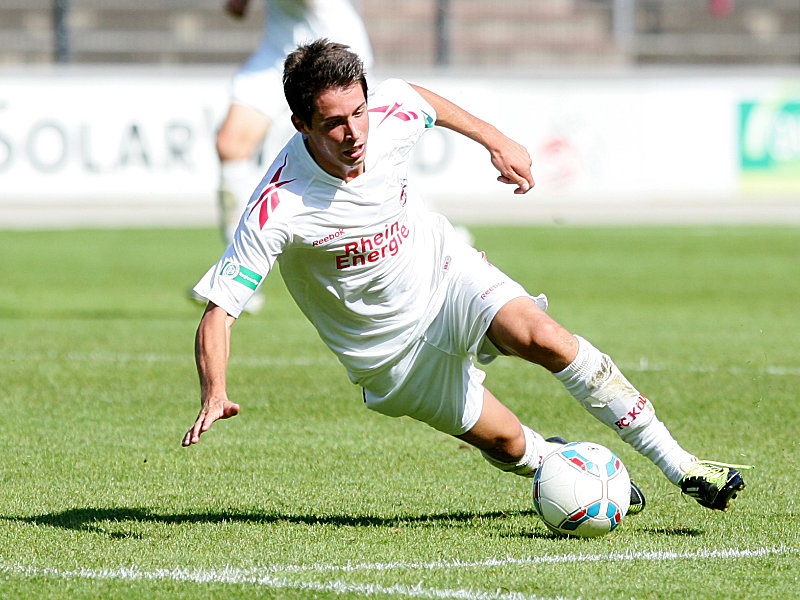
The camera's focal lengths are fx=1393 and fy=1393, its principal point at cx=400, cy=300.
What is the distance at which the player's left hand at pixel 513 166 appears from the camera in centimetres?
499

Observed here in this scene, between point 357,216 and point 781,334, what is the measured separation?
597cm

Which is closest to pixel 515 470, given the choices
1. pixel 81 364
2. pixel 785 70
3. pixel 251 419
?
pixel 251 419

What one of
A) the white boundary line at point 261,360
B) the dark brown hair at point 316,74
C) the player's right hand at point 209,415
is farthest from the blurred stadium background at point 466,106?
the player's right hand at point 209,415

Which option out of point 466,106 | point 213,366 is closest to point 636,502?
point 213,366

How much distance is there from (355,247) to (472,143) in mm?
15626

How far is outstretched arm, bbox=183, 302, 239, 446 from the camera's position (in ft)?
13.2

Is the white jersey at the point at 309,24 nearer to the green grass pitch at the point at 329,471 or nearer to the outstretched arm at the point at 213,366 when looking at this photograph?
the green grass pitch at the point at 329,471

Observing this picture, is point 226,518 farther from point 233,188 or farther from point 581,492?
point 233,188

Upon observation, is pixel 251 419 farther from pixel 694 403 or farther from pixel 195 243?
pixel 195 243

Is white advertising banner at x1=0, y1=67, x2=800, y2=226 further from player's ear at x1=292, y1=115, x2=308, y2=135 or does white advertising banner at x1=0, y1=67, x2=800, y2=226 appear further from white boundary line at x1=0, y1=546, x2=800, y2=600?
white boundary line at x1=0, y1=546, x2=800, y2=600

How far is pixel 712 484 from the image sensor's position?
4.54 meters

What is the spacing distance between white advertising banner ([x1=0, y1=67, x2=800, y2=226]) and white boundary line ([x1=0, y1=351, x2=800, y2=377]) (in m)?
11.5

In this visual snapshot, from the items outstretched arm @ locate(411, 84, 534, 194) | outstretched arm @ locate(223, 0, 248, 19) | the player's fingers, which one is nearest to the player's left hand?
outstretched arm @ locate(411, 84, 534, 194)

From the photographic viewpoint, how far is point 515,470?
17.2 feet
